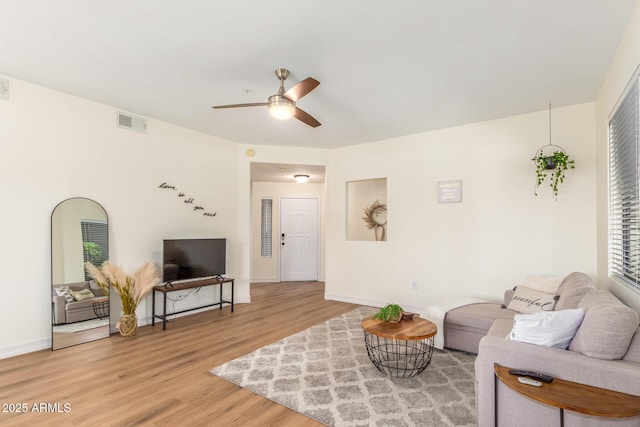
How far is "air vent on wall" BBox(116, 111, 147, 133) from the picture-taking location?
414 cm

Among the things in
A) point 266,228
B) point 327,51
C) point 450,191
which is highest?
point 327,51

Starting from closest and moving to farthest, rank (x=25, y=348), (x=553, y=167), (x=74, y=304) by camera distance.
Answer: (x=25, y=348), (x=74, y=304), (x=553, y=167)

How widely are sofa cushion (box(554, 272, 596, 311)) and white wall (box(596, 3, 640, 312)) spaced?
8.8 inches

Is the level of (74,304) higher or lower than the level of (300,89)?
lower

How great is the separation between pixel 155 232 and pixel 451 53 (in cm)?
412

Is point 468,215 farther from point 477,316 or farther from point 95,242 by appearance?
point 95,242

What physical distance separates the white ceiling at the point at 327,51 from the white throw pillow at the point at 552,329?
6.43 ft

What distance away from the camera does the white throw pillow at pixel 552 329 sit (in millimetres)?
1944

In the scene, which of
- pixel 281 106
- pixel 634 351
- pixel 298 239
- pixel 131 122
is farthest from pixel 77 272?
pixel 298 239

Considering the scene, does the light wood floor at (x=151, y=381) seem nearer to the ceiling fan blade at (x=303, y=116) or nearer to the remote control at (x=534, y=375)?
the remote control at (x=534, y=375)

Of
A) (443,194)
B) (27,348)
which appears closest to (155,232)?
(27,348)

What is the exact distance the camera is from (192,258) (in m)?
4.68

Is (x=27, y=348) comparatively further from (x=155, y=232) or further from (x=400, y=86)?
(x=400, y=86)

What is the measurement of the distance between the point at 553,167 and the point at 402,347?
8.70ft
